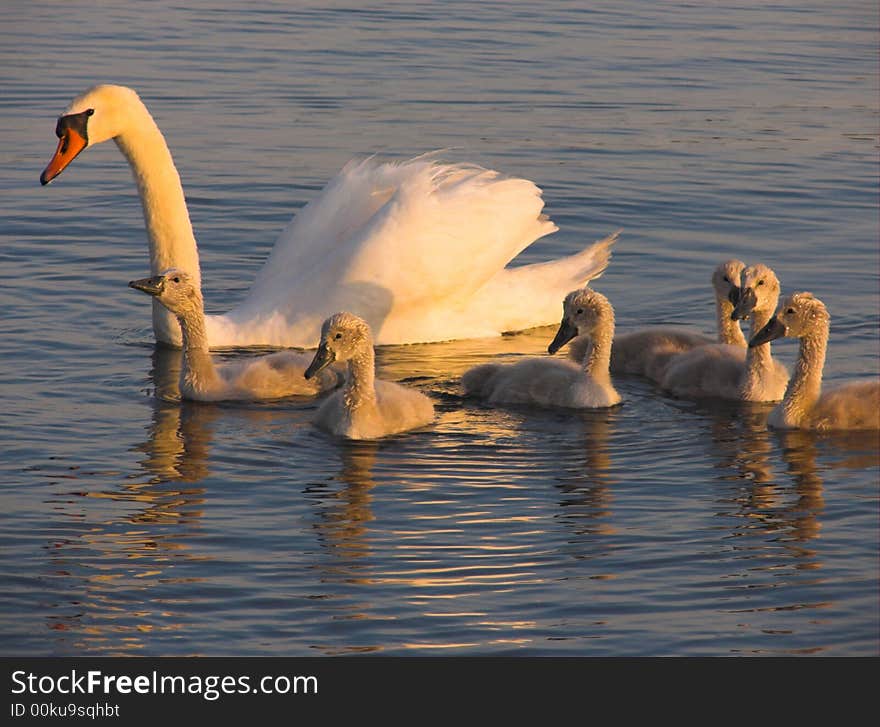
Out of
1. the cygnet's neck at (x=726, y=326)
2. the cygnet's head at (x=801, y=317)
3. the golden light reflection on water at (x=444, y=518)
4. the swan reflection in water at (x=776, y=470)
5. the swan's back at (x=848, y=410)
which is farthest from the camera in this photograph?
the cygnet's neck at (x=726, y=326)

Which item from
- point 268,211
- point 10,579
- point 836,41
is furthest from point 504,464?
point 836,41

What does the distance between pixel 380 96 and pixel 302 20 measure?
5719mm

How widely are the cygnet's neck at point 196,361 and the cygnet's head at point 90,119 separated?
180 cm

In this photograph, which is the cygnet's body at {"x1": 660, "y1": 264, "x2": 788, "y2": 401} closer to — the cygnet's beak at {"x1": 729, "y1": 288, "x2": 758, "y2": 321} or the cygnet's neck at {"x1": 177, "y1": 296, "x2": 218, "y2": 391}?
the cygnet's beak at {"x1": 729, "y1": 288, "x2": 758, "y2": 321}

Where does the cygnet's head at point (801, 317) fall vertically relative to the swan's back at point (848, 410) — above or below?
above

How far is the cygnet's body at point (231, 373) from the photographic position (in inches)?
458

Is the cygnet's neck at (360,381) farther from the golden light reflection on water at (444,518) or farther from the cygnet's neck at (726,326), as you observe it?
the cygnet's neck at (726,326)

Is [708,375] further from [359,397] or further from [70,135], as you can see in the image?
[70,135]

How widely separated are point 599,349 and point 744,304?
1020 millimetres

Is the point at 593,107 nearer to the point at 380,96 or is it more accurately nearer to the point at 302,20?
the point at 380,96

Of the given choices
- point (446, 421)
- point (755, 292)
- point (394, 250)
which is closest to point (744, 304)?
point (755, 292)

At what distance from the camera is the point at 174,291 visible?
475 inches

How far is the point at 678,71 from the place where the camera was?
74.5 ft

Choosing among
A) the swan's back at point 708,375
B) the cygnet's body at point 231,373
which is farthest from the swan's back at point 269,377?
the swan's back at point 708,375
